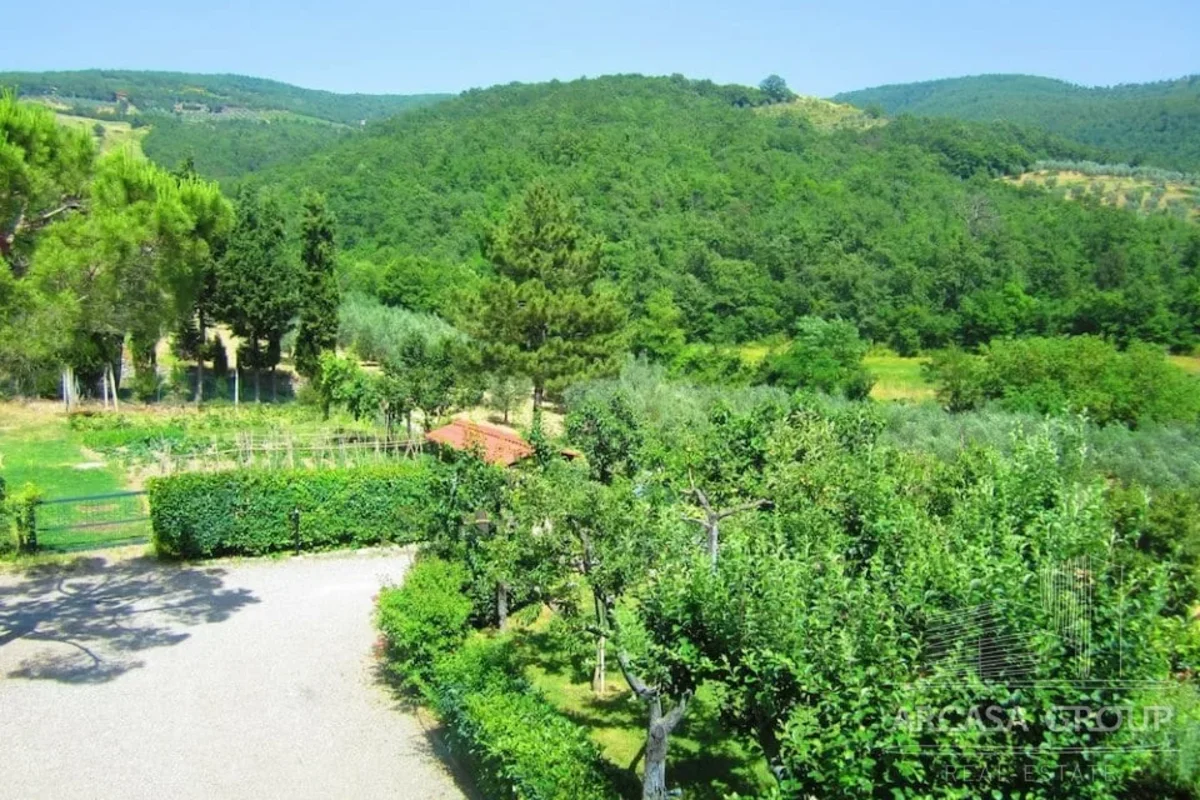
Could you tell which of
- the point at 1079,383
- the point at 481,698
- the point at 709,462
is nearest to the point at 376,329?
the point at 1079,383

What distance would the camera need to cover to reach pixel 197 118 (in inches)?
6329

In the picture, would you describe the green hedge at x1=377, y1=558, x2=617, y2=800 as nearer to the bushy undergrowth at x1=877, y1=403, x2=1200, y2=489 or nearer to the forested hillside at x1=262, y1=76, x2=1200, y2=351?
the bushy undergrowth at x1=877, y1=403, x2=1200, y2=489

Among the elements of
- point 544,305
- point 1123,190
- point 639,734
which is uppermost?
point 1123,190

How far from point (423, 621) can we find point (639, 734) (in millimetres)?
2955

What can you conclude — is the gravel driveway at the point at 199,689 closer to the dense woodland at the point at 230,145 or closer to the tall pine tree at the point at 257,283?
the tall pine tree at the point at 257,283

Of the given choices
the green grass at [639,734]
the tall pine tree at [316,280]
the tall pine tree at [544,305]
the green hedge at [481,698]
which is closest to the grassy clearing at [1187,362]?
the tall pine tree at [544,305]

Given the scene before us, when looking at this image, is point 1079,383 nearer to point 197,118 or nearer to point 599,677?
point 599,677

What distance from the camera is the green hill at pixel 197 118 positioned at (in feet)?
330

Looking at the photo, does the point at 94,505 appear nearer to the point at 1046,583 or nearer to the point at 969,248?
the point at 1046,583

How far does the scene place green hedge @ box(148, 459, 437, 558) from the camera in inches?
683

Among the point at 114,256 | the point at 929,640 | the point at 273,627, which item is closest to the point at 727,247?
the point at 114,256

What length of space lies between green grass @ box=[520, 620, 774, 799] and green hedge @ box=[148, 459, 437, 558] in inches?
187

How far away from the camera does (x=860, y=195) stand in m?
71.7

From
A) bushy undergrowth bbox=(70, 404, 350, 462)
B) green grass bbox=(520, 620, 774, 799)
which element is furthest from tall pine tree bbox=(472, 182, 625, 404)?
green grass bbox=(520, 620, 774, 799)
